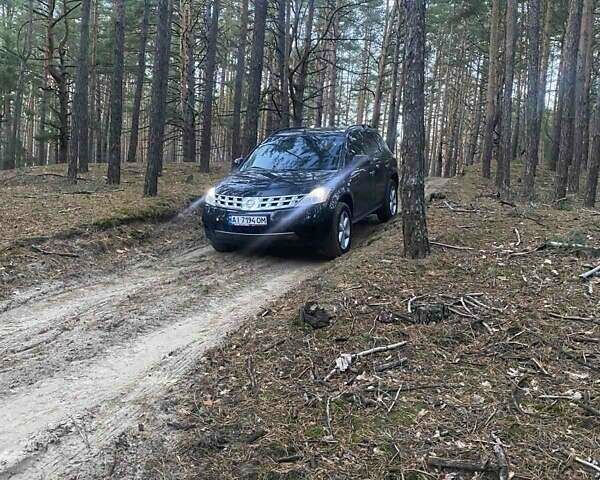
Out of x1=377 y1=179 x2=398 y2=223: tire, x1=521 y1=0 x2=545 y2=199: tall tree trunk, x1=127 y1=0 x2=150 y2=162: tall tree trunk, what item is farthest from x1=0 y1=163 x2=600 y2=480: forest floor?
x1=127 y1=0 x2=150 y2=162: tall tree trunk

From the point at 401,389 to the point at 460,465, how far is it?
80 cm

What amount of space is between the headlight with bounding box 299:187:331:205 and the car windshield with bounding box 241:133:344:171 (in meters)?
0.83

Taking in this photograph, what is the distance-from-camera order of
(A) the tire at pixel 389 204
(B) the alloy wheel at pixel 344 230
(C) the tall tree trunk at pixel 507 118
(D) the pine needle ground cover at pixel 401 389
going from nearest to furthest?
(D) the pine needle ground cover at pixel 401 389, (B) the alloy wheel at pixel 344 230, (A) the tire at pixel 389 204, (C) the tall tree trunk at pixel 507 118

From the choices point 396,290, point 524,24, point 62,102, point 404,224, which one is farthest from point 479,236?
point 524,24

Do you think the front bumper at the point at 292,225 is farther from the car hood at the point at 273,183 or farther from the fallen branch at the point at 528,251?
the fallen branch at the point at 528,251

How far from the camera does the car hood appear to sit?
737 centimetres

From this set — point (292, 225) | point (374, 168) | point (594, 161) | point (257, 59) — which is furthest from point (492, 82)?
point (292, 225)

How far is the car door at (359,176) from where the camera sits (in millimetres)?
8273

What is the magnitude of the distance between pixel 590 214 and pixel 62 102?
725 inches

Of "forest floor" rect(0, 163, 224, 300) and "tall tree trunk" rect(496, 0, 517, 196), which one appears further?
"tall tree trunk" rect(496, 0, 517, 196)

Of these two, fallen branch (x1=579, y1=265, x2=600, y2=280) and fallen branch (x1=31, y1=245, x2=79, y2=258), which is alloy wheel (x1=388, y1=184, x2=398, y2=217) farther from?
fallen branch (x1=31, y1=245, x2=79, y2=258)

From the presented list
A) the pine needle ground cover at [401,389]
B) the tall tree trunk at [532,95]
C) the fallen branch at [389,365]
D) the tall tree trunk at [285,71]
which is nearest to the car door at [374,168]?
the pine needle ground cover at [401,389]

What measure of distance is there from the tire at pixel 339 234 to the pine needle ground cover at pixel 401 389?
1659 millimetres

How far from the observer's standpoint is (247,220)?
734 centimetres
